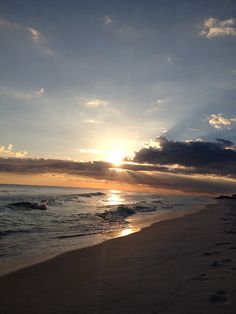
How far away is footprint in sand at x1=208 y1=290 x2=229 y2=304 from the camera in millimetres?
4961

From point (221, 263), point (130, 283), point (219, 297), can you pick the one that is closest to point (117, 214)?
point (221, 263)

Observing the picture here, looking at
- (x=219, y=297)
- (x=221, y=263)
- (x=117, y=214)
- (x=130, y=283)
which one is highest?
(x=219, y=297)

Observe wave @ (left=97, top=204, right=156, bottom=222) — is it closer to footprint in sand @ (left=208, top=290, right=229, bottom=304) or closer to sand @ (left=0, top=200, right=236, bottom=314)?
sand @ (left=0, top=200, right=236, bottom=314)

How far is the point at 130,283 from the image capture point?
6.36 m

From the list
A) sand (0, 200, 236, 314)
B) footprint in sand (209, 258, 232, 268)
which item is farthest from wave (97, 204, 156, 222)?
footprint in sand (209, 258, 232, 268)

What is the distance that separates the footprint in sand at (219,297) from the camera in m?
4.96

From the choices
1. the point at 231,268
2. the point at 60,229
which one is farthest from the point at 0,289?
the point at 60,229

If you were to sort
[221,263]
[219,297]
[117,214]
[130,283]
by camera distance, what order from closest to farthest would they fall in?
[219,297] < [130,283] < [221,263] < [117,214]

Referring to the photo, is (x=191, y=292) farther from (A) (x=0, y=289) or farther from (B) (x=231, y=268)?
(A) (x=0, y=289)

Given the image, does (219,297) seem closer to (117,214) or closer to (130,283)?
(130,283)

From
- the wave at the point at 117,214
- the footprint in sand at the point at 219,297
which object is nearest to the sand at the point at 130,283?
the footprint in sand at the point at 219,297

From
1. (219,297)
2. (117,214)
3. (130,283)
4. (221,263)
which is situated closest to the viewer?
(219,297)

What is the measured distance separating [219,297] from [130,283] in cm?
186

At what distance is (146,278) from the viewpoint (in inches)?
262
